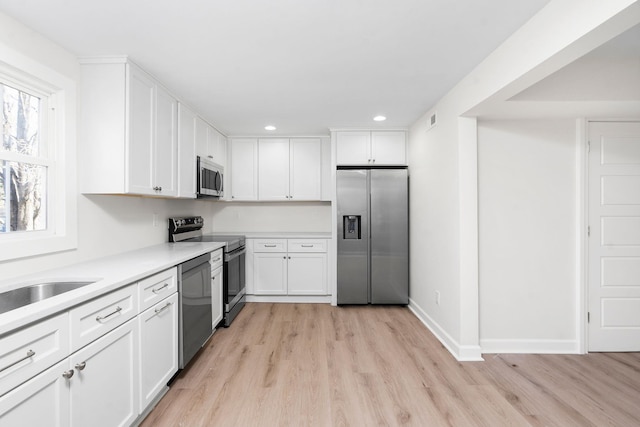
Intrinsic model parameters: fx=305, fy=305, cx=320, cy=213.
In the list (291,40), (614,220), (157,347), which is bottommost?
(157,347)

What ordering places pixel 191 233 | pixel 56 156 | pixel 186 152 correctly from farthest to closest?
pixel 191 233
pixel 186 152
pixel 56 156

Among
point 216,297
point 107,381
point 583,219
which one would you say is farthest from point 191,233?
point 583,219

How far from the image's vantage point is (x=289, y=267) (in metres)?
4.07

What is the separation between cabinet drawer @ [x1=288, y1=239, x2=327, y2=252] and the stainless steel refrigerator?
287mm

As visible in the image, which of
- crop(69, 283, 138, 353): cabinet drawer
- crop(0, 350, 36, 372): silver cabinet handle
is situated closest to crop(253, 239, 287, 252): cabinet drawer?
crop(69, 283, 138, 353): cabinet drawer

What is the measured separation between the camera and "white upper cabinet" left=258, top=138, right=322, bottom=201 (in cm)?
430

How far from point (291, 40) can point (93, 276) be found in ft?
5.86

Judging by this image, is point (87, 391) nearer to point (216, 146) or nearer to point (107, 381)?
point (107, 381)

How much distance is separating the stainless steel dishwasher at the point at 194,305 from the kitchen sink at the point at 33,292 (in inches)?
26.9

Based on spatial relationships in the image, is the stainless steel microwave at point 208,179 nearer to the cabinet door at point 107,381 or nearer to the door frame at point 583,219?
the cabinet door at point 107,381

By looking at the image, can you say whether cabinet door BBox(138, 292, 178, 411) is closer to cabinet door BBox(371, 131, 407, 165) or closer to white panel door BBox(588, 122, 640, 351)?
cabinet door BBox(371, 131, 407, 165)

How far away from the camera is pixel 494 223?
8.73 feet

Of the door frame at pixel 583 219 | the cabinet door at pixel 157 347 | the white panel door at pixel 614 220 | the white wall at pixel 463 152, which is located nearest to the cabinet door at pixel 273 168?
the white wall at pixel 463 152

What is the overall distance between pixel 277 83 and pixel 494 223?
7.23ft
